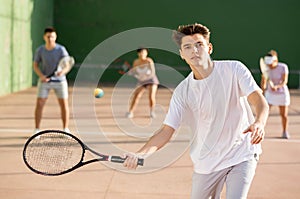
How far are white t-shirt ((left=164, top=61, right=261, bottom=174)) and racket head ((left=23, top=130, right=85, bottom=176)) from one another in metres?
0.76

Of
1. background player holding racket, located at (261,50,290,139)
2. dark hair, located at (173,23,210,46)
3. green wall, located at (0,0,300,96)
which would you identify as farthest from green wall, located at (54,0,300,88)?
dark hair, located at (173,23,210,46)

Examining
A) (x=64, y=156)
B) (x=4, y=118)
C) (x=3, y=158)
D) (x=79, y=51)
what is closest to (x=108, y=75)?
(x=79, y=51)

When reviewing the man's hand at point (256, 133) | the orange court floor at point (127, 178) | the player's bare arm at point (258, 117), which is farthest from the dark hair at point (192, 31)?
the orange court floor at point (127, 178)

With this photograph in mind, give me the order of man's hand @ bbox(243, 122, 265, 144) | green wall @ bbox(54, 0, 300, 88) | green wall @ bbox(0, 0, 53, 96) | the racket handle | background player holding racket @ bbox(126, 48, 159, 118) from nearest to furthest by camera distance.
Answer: man's hand @ bbox(243, 122, 265, 144)
the racket handle
background player holding racket @ bbox(126, 48, 159, 118)
green wall @ bbox(0, 0, 53, 96)
green wall @ bbox(54, 0, 300, 88)

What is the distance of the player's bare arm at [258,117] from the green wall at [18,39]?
966cm

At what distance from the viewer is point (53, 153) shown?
3137 mm

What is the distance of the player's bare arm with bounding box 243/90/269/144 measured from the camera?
7.68 ft

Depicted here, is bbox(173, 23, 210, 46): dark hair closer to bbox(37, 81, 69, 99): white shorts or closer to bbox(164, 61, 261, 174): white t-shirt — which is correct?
bbox(164, 61, 261, 174): white t-shirt

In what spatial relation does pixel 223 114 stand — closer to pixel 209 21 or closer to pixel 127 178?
pixel 127 178

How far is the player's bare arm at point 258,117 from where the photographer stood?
7.68ft

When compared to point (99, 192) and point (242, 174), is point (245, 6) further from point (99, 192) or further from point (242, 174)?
point (242, 174)

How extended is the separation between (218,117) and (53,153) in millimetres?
1093

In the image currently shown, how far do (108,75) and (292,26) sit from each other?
21.5 ft

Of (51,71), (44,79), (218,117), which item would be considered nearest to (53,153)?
(218,117)
